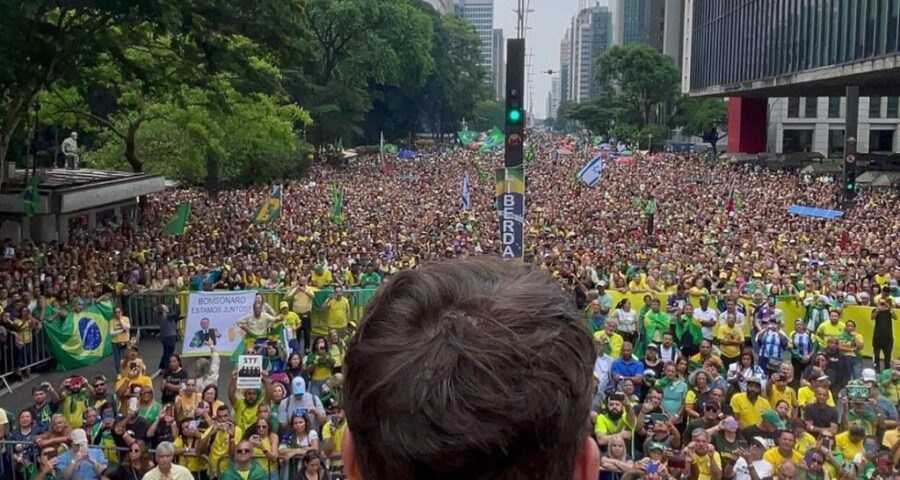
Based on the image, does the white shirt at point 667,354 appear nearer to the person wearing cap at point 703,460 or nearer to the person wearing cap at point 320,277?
the person wearing cap at point 703,460

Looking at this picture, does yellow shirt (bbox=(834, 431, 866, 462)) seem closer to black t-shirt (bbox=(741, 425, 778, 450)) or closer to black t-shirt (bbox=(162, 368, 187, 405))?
black t-shirt (bbox=(741, 425, 778, 450))

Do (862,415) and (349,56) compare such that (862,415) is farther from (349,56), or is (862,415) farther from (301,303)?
(349,56)

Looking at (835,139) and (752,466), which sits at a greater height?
(835,139)

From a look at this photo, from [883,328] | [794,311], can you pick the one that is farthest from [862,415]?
[794,311]

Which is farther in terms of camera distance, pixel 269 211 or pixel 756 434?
pixel 269 211

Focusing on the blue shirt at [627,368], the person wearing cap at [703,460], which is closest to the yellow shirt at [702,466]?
the person wearing cap at [703,460]

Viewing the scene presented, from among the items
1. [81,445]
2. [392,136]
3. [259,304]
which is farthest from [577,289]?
[392,136]

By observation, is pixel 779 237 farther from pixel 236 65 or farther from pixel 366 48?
pixel 366 48

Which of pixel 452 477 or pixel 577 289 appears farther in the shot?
pixel 577 289
